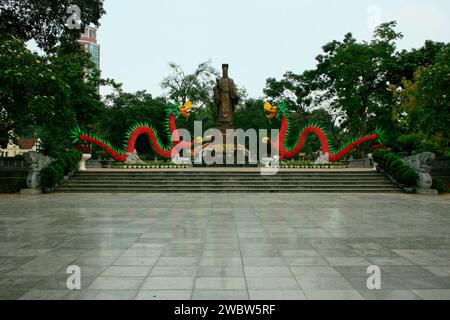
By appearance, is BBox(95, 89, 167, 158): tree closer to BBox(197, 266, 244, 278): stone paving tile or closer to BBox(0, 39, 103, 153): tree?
BBox(0, 39, 103, 153): tree

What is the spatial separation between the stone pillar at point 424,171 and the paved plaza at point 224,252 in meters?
5.93

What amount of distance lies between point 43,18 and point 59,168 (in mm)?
8014

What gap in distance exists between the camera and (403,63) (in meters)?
31.5

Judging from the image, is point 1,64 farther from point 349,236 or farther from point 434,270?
point 434,270

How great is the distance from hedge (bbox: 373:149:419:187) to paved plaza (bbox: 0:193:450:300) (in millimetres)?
5805

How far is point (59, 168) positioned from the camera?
1730cm

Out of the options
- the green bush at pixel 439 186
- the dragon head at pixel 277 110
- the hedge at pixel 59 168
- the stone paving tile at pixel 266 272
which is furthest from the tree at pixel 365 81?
the stone paving tile at pixel 266 272

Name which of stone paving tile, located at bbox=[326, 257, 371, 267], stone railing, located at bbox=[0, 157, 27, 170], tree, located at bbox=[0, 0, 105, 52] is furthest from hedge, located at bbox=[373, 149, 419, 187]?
stone railing, located at bbox=[0, 157, 27, 170]

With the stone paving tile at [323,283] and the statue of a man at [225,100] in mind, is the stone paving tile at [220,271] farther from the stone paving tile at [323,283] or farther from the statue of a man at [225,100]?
the statue of a man at [225,100]

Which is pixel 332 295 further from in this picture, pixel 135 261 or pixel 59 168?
pixel 59 168

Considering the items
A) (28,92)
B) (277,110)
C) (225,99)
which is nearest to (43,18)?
(28,92)

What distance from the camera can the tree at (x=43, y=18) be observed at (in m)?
18.8

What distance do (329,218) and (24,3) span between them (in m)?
17.8

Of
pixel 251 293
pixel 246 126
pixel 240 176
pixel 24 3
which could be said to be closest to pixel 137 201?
pixel 240 176
